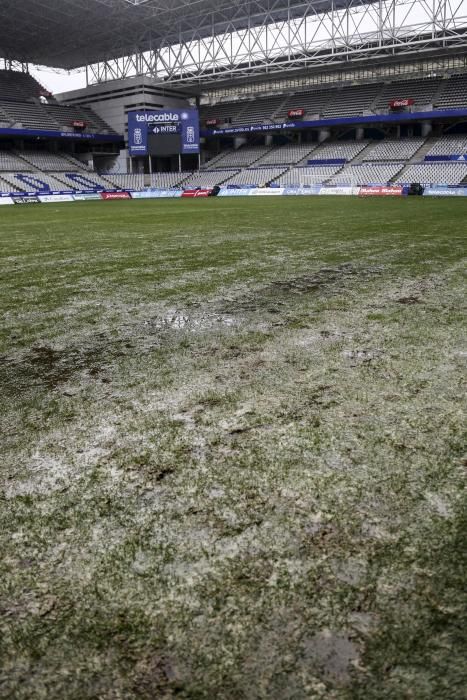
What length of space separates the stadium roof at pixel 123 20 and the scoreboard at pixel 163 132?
6.46 m

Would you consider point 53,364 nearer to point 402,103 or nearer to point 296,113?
point 402,103

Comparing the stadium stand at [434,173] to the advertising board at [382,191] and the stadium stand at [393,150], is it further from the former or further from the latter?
the advertising board at [382,191]

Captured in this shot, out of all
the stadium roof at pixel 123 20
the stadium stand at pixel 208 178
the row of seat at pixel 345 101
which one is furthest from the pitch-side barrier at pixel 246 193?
the row of seat at pixel 345 101

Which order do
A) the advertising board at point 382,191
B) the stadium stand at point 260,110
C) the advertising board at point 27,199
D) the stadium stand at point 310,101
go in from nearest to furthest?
the advertising board at point 382,191
the advertising board at point 27,199
the stadium stand at point 310,101
the stadium stand at point 260,110

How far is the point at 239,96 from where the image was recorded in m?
61.1

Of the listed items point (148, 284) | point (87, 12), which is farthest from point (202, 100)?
point (148, 284)

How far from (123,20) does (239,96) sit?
61.4 ft

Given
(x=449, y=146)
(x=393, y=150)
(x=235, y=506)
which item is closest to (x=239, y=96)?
(x=393, y=150)

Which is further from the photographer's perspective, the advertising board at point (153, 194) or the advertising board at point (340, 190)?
the advertising board at point (153, 194)

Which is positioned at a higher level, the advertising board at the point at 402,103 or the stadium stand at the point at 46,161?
the advertising board at the point at 402,103

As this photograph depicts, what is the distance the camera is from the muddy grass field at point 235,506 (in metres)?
1.32

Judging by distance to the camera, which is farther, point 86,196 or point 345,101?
point 345,101

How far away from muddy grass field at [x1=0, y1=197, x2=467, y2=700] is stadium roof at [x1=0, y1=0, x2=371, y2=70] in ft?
143

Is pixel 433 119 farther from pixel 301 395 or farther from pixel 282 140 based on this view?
pixel 301 395
